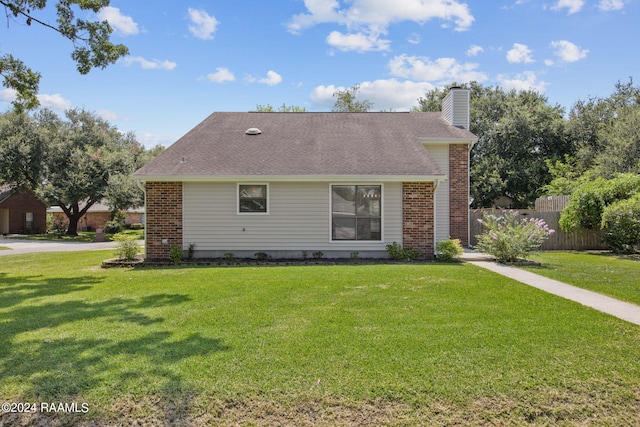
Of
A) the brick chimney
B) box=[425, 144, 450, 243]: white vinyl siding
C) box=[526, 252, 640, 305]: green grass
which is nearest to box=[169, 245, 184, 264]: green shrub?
box=[425, 144, 450, 243]: white vinyl siding

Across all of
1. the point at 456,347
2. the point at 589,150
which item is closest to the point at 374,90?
the point at 589,150

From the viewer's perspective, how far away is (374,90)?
3753 centimetres

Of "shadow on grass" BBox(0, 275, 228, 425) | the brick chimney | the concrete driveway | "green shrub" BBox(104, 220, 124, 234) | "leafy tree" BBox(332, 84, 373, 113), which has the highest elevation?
"leafy tree" BBox(332, 84, 373, 113)

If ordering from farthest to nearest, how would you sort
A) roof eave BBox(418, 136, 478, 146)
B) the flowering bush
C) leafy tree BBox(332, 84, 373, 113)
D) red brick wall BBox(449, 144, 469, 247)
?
leafy tree BBox(332, 84, 373, 113)
red brick wall BBox(449, 144, 469, 247)
roof eave BBox(418, 136, 478, 146)
the flowering bush

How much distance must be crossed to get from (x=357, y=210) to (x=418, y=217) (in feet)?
6.03

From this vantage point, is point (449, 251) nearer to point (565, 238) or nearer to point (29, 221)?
point (565, 238)

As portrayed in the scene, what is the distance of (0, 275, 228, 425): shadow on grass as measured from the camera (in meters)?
3.27

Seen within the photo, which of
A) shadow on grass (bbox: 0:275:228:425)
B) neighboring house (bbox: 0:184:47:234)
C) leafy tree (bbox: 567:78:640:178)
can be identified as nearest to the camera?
shadow on grass (bbox: 0:275:228:425)

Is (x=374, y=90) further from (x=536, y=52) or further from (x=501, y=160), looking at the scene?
(x=536, y=52)

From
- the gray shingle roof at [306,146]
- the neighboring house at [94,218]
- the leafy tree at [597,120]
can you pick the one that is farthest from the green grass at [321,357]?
the neighboring house at [94,218]

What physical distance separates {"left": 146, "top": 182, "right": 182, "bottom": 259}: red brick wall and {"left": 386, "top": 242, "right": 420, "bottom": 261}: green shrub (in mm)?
6371

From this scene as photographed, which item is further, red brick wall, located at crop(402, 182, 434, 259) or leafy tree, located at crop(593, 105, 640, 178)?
leafy tree, located at crop(593, 105, 640, 178)

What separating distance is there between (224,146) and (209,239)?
337cm

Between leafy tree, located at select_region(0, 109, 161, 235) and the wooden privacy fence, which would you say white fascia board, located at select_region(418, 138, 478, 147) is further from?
leafy tree, located at select_region(0, 109, 161, 235)
